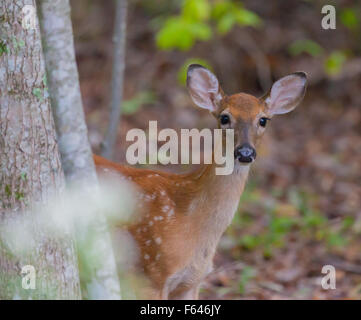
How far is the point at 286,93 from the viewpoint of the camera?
15.9ft

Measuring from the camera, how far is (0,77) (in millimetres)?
3613

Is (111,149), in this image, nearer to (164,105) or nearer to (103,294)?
(103,294)

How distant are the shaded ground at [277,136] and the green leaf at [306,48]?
0.11 meters

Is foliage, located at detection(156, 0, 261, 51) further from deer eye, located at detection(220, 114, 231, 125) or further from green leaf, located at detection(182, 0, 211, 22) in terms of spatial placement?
deer eye, located at detection(220, 114, 231, 125)

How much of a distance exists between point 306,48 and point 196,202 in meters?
6.16

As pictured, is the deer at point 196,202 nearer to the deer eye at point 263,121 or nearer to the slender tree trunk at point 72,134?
the deer eye at point 263,121

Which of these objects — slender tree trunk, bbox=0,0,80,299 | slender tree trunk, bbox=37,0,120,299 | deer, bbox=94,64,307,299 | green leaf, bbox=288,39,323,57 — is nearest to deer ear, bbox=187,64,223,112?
deer, bbox=94,64,307,299

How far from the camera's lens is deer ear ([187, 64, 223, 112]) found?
4746 mm

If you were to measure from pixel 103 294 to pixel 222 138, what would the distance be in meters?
1.37

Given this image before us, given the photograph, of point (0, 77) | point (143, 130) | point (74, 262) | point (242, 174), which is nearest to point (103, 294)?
point (74, 262)

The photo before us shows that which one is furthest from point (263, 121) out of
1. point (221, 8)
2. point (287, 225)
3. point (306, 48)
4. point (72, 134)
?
point (306, 48)

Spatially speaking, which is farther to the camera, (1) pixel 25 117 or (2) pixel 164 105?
(2) pixel 164 105

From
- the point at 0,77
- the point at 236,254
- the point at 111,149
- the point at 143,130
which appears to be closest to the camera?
the point at 0,77

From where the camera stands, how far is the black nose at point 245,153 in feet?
13.8
